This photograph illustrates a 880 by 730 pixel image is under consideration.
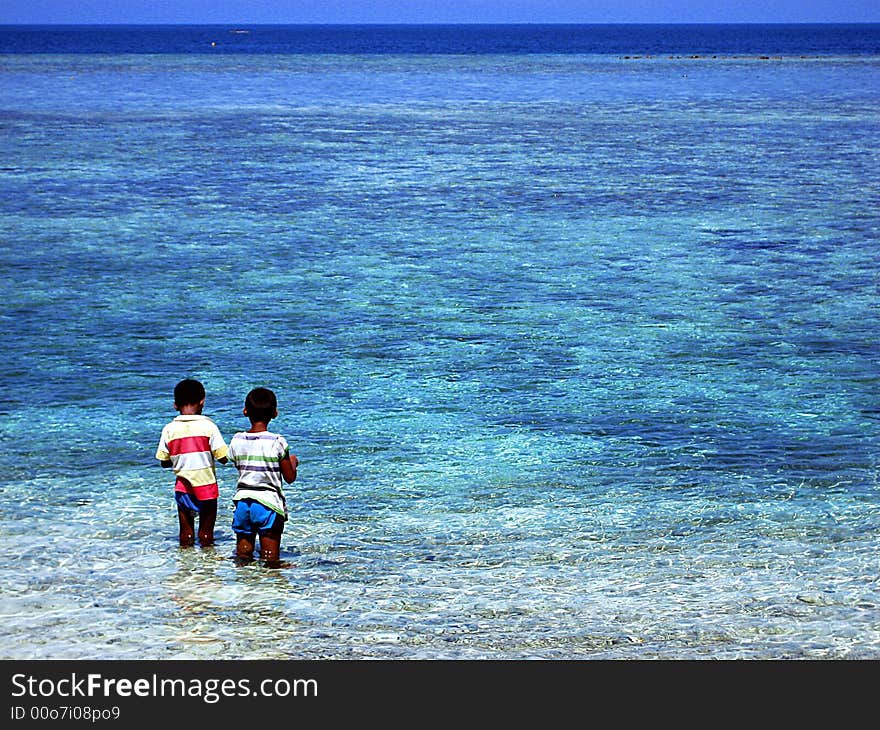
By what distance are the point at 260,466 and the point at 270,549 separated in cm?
81

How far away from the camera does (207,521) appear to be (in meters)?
7.86

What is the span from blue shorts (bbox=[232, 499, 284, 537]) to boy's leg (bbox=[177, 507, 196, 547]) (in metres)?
0.53

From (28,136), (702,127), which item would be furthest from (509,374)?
(702,127)

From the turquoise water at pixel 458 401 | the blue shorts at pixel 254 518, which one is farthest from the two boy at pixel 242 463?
the turquoise water at pixel 458 401

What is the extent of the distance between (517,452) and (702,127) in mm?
30223

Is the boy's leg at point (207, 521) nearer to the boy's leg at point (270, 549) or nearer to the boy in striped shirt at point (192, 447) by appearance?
the boy in striped shirt at point (192, 447)

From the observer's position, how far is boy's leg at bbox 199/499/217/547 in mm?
7637

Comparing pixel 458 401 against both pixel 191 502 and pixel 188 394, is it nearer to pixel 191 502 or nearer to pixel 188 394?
pixel 191 502

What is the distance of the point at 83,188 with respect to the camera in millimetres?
24656

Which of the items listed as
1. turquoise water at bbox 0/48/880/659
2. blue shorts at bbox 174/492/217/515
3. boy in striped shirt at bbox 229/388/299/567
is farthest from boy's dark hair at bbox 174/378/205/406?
turquoise water at bbox 0/48/880/659

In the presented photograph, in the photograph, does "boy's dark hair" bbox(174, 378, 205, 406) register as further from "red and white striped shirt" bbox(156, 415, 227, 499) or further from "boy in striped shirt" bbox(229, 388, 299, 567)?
"boy in striped shirt" bbox(229, 388, 299, 567)

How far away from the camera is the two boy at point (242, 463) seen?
23.4 feet

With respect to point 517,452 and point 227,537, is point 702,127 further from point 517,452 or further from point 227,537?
point 227,537

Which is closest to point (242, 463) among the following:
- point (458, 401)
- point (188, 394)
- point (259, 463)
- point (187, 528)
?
point (259, 463)
